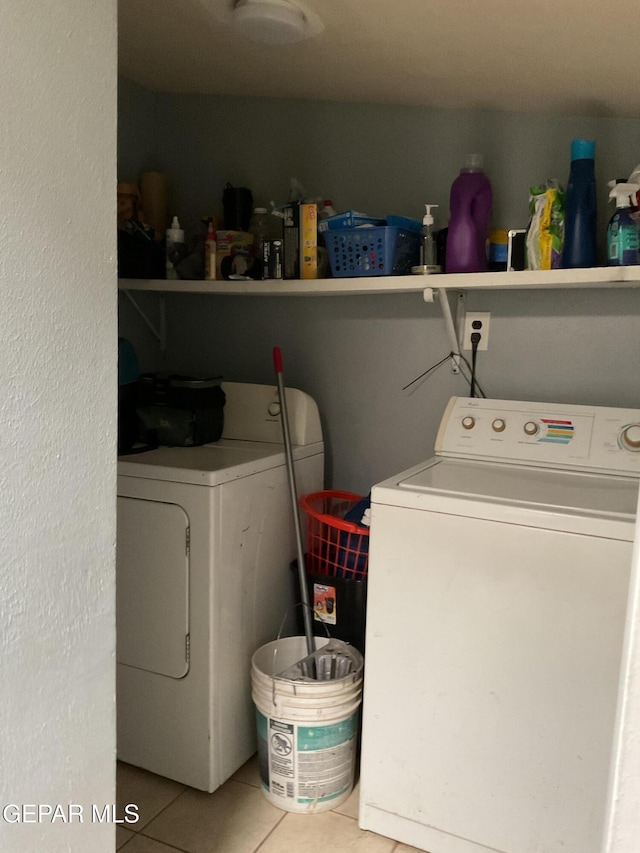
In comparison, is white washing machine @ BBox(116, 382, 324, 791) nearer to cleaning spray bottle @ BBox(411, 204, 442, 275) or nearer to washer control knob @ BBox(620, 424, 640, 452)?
cleaning spray bottle @ BBox(411, 204, 442, 275)

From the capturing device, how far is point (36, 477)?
1.02 m

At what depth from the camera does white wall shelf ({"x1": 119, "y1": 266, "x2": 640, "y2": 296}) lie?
1717 millimetres

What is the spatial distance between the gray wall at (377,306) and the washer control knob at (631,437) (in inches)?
7.3

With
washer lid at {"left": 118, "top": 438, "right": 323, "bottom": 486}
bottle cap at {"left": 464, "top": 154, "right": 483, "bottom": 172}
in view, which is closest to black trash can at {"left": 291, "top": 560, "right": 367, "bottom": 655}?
washer lid at {"left": 118, "top": 438, "right": 323, "bottom": 486}

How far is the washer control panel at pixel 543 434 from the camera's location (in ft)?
6.06

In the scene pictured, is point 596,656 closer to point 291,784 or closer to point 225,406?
point 291,784

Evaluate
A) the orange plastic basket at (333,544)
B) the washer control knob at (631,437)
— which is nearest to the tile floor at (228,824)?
the orange plastic basket at (333,544)

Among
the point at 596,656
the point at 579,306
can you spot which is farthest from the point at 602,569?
the point at 579,306

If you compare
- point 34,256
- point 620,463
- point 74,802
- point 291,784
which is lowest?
point 291,784

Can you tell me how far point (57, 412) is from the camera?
1050 mm

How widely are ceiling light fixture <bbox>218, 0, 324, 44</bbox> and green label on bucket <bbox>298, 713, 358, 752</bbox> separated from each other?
1726 millimetres

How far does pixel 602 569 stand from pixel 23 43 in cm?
139

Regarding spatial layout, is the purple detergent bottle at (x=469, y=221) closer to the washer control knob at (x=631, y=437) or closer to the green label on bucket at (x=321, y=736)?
the washer control knob at (x=631, y=437)

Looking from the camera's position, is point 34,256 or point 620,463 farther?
point 620,463
